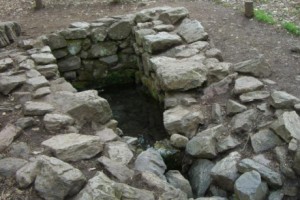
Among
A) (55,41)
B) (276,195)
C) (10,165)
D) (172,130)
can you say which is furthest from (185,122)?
(55,41)

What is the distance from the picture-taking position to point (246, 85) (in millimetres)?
6203

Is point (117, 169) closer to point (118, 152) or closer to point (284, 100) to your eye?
point (118, 152)

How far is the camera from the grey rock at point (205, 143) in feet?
18.3

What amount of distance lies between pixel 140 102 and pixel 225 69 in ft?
7.62

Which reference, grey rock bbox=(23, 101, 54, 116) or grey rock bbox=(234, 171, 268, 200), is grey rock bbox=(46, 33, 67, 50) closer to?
grey rock bbox=(23, 101, 54, 116)

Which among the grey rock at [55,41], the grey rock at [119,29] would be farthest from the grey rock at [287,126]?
the grey rock at [55,41]

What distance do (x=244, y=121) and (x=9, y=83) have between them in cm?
335

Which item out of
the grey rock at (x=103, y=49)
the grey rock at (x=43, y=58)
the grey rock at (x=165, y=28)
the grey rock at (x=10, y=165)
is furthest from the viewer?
the grey rock at (x=103, y=49)

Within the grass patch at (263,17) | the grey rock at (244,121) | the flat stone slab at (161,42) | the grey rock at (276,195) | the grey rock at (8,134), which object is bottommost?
the grey rock at (276,195)

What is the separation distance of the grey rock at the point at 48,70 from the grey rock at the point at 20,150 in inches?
82.5

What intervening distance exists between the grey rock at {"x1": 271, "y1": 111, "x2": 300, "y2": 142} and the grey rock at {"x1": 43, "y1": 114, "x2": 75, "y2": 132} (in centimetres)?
257

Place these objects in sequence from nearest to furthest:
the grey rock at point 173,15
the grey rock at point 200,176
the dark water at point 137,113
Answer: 1. the grey rock at point 200,176
2. the dark water at point 137,113
3. the grey rock at point 173,15

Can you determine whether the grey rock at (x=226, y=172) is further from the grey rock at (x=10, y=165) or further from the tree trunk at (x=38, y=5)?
the tree trunk at (x=38, y=5)

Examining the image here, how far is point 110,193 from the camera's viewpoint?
4.11 metres
